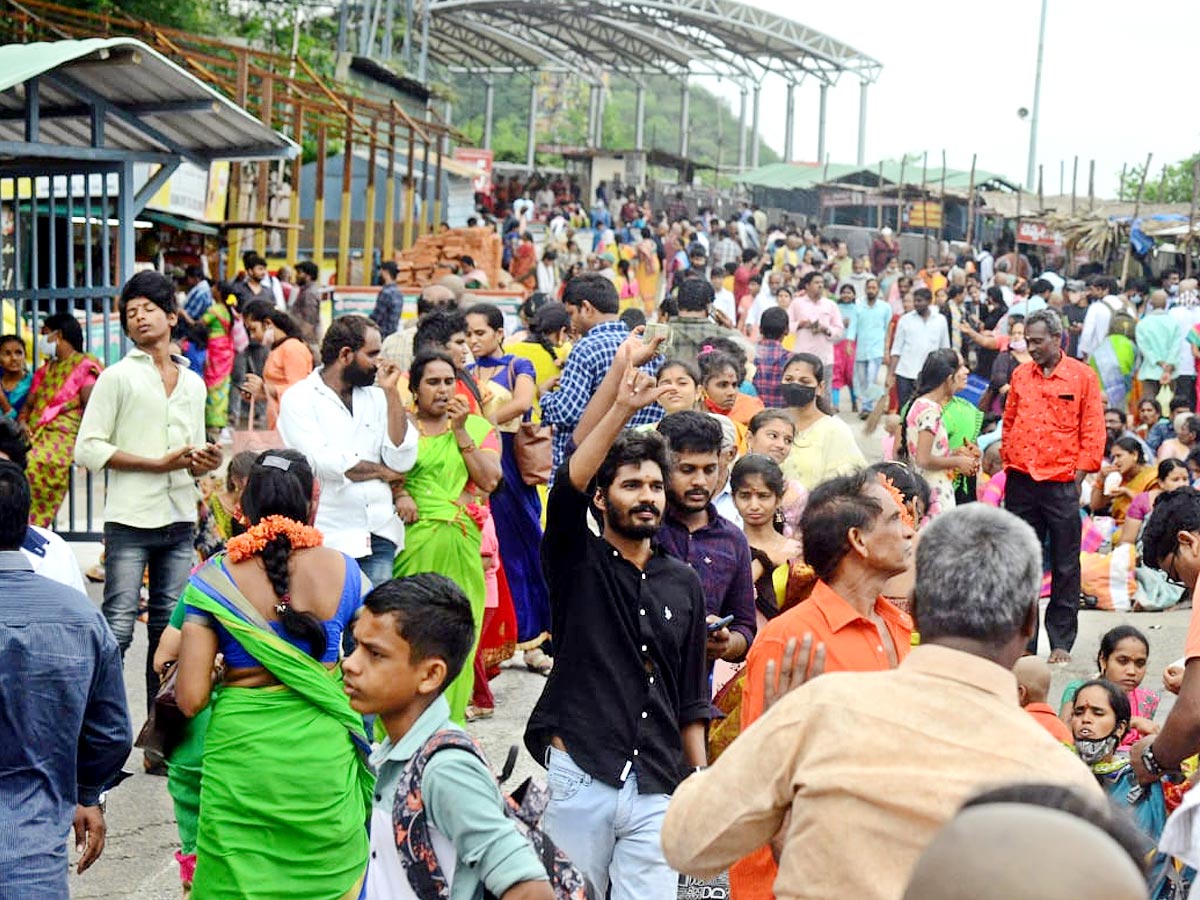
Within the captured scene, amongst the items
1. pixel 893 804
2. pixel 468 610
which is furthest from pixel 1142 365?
pixel 893 804

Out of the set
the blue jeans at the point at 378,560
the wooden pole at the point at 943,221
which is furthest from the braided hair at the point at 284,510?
the wooden pole at the point at 943,221

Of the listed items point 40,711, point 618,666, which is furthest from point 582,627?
point 40,711

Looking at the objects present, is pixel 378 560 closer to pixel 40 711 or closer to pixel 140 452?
pixel 140 452

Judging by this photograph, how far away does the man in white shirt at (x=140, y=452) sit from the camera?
22.7ft

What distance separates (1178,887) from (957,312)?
15.1m

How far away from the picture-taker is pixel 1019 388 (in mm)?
9352

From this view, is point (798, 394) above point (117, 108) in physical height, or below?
below

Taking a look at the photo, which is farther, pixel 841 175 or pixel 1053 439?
pixel 841 175

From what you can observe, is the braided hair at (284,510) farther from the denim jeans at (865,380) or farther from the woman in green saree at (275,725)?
the denim jeans at (865,380)

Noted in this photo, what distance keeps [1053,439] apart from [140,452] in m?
4.83

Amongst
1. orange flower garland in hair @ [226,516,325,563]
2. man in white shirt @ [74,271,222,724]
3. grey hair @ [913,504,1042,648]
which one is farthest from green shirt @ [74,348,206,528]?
grey hair @ [913,504,1042,648]

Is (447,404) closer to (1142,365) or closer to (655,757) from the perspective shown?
(655,757)

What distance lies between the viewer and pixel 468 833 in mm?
3342

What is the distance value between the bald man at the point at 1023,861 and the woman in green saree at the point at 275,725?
297cm
